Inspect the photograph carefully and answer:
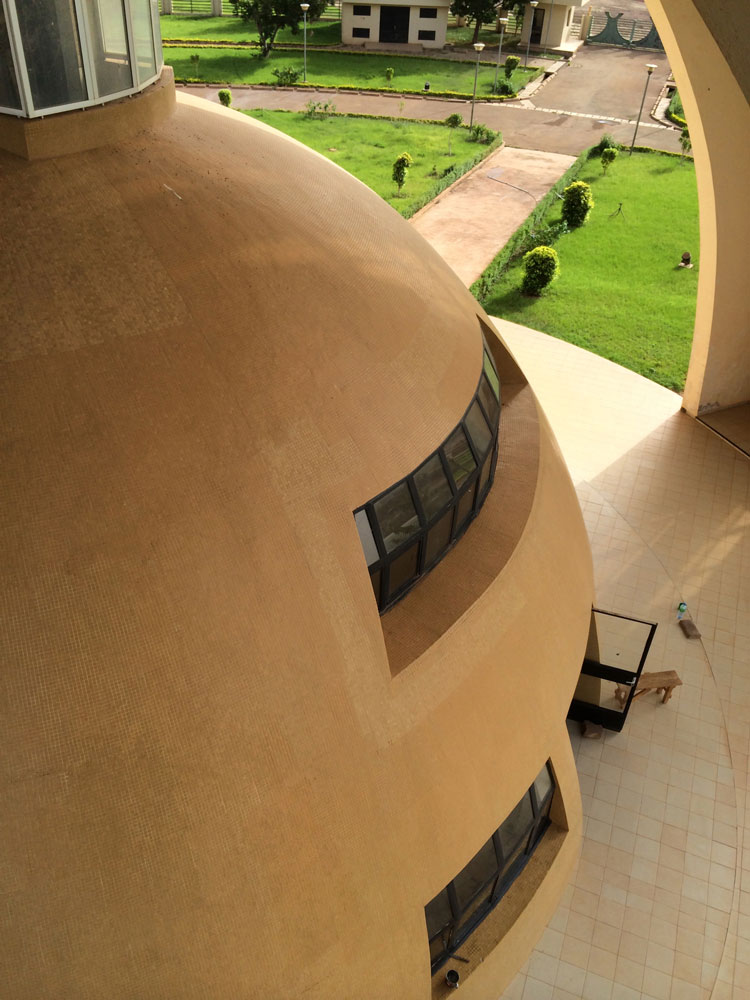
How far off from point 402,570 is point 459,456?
146cm

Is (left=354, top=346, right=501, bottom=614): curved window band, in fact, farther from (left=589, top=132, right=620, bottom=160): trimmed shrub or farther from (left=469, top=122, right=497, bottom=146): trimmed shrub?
(left=469, top=122, right=497, bottom=146): trimmed shrub

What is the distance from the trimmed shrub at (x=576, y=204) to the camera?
128 feet

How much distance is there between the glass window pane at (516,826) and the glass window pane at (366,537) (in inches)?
156

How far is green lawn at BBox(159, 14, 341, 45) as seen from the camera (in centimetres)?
7244

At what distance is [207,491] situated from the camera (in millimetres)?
7828

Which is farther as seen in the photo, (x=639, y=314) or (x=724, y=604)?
(x=639, y=314)

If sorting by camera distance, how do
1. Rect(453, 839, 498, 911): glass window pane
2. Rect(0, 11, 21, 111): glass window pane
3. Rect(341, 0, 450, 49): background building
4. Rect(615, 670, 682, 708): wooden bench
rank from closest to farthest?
Rect(0, 11, 21, 111): glass window pane, Rect(453, 839, 498, 911): glass window pane, Rect(615, 670, 682, 708): wooden bench, Rect(341, 0, 450, 49): background building

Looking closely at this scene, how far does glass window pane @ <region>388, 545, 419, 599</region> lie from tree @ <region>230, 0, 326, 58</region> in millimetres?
66607

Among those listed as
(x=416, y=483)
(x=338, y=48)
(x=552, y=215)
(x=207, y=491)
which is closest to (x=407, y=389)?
(x=416, y=483)

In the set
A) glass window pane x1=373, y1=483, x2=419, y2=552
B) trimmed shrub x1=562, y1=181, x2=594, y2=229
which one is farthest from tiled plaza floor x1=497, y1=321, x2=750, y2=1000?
trimmed shrub x1=562, y1=181, x2=594, y2=229


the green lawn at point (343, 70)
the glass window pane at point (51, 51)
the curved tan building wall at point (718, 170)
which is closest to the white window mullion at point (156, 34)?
the glass window pane at point (51, 51)

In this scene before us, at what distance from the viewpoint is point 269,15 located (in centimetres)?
6531

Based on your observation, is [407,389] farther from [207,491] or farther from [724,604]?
[724,604]

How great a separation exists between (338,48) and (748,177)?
2331 inches
